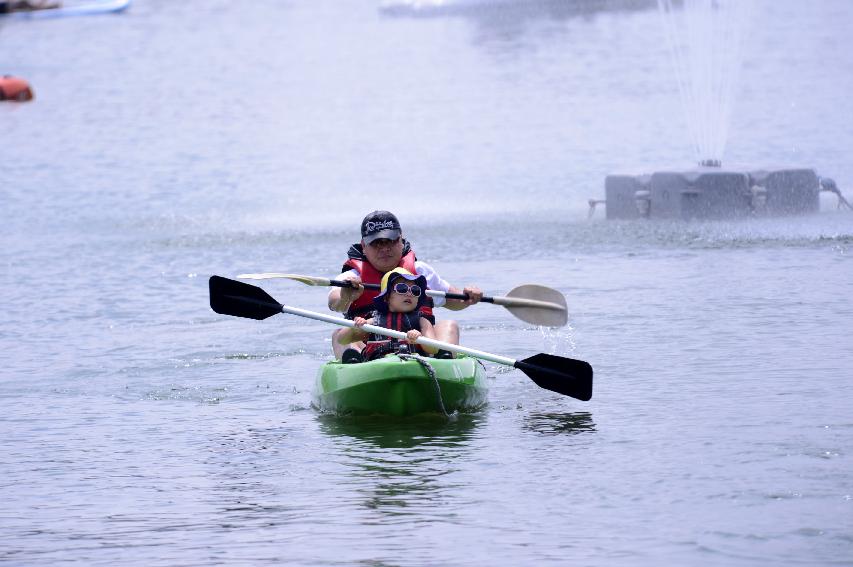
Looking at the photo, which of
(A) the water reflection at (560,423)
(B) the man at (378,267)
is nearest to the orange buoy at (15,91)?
(B) the man at (378,267)

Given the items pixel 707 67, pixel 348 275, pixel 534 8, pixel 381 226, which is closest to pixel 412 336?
pixel 348 275

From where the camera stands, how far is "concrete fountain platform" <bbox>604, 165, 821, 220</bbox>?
29547 millimetres

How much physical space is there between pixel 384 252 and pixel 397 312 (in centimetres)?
58

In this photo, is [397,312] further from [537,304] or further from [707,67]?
[707,67]

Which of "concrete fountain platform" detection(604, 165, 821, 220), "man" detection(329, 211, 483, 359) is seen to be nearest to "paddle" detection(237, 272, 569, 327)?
"man" detection(329, 211, 483, 359)

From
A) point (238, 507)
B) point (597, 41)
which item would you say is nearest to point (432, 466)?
point (238, 507)

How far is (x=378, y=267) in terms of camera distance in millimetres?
15266

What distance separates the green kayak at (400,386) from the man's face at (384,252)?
100 centimetres

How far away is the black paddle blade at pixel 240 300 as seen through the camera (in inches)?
619

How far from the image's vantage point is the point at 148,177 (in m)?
45.2

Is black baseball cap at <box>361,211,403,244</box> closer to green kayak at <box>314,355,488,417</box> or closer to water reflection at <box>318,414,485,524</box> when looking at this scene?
green kayak at <box>314,355,488,417</box>

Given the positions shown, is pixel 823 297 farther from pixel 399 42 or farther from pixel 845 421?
pixel 399 42

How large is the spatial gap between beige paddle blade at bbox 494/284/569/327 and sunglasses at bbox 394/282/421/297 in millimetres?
1448

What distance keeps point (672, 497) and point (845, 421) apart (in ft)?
8.86
